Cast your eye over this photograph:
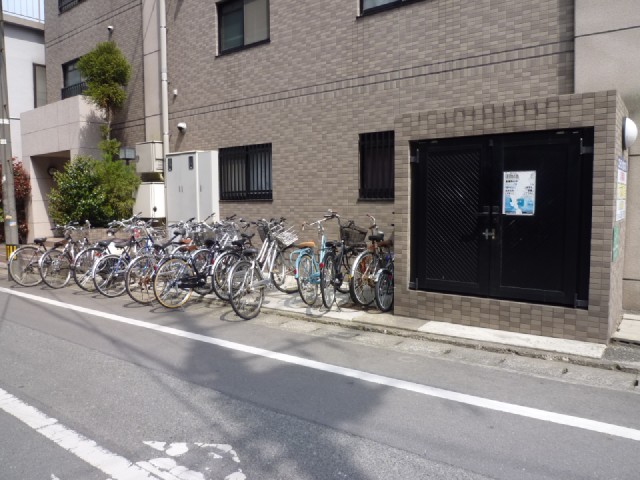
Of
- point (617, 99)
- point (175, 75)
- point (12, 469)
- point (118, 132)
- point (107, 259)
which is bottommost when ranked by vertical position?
point (12, 469)

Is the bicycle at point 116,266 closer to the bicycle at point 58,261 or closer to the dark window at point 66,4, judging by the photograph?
the bicycle at point 58,261

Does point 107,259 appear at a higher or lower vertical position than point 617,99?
lower

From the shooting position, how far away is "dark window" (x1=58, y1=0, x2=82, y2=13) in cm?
1747

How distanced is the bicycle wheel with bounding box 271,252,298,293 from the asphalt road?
241cm

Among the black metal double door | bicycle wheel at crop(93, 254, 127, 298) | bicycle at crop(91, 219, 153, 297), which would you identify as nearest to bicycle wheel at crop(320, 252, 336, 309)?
the black metal double door

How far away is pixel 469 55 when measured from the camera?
8.89 meters

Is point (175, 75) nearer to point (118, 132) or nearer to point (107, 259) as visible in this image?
point (118, 132)

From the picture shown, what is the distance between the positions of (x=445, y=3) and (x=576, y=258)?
4999 millimetres

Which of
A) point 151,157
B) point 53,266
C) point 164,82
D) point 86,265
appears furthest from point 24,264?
point 164,82

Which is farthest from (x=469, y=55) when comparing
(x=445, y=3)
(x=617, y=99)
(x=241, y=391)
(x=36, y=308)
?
(x=36, y=308)

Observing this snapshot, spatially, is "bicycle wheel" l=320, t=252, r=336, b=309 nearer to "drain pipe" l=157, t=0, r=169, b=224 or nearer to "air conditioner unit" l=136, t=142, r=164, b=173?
"drain pipe" l=157, t=0, r=169, b=224

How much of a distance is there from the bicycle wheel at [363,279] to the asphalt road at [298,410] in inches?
43.9

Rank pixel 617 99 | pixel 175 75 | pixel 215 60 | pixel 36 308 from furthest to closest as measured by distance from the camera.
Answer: pixel 175 75, pixel 215 60, pixel 36 308, pixel 617 99

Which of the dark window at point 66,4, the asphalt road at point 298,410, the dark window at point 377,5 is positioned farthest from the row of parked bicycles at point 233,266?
the dark window at point 66,4
